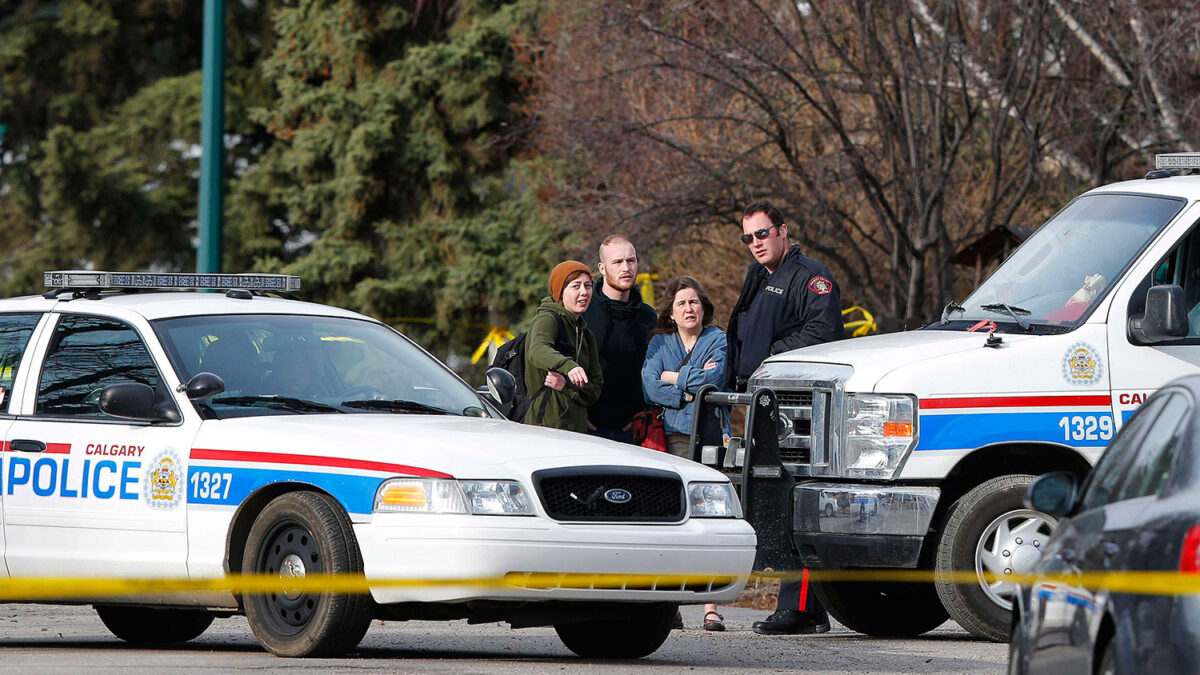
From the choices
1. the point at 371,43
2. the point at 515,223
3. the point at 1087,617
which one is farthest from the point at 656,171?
the point at 1087,617

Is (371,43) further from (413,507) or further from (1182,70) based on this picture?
(413,507)

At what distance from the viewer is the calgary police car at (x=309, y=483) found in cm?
790

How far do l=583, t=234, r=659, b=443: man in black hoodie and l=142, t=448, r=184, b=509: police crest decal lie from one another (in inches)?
122

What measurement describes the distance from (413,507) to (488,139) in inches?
750

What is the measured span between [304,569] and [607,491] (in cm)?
127

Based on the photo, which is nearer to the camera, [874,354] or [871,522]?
[871,522]

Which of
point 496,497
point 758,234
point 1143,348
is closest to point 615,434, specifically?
point 758,234

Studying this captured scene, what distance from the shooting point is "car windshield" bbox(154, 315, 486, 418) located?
8836mm

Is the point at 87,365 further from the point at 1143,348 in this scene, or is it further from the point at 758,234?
the point at 1143,348

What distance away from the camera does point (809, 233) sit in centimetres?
1856

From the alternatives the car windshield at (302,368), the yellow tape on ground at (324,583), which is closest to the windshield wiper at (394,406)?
the car windshield at (302,368)

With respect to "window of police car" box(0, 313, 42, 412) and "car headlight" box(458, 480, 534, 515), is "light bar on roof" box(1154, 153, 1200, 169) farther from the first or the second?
"window of police car" box(0, 313, 42, 412)

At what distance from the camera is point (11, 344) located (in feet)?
31.0

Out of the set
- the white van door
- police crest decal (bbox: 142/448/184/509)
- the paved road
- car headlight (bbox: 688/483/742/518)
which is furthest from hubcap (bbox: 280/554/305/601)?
the white van door
